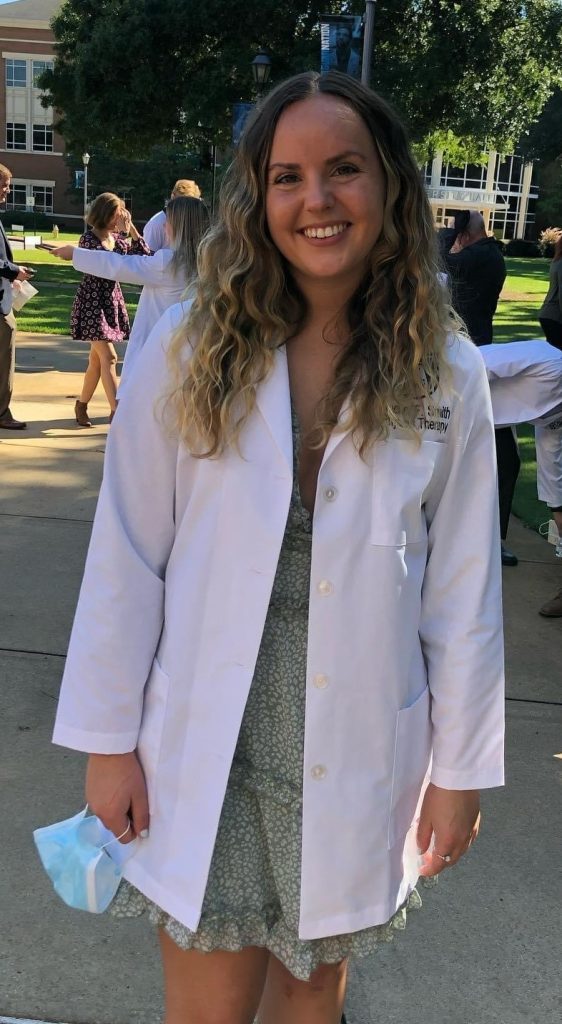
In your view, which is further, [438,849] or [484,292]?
[484,292]

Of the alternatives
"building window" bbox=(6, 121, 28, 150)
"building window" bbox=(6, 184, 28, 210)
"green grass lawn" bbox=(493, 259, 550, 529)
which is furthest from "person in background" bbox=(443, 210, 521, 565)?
"building window" bbox=(6, 121, 28, 150)

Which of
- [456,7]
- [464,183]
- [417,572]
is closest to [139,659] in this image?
[417,572]

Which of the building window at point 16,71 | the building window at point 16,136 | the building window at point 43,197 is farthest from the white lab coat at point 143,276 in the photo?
the building window at point 16,136

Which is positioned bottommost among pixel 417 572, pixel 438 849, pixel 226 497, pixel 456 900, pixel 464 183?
pixel 456 900

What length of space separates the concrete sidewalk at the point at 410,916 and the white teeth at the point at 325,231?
1.86 m

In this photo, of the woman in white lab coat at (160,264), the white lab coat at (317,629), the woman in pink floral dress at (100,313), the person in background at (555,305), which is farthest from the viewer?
the woman in pink floral dress at (100,313)

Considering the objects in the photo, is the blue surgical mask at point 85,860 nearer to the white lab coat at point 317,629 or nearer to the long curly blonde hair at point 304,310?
the white lab coat at point 317,629

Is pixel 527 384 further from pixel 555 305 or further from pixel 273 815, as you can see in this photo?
pixel 273 815

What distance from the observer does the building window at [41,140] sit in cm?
7212

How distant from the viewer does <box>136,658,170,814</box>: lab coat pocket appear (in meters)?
1.69

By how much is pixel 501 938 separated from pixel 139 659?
1601mm

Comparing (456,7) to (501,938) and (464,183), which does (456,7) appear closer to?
(501,938)

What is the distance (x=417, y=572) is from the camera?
5.56ft

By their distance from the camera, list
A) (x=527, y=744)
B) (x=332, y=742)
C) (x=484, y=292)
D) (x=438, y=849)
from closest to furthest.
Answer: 1. (x=332, y=742)
2. (x=438, y=849)
3. (x=527, y=744)
4. (x=484, y=292)
